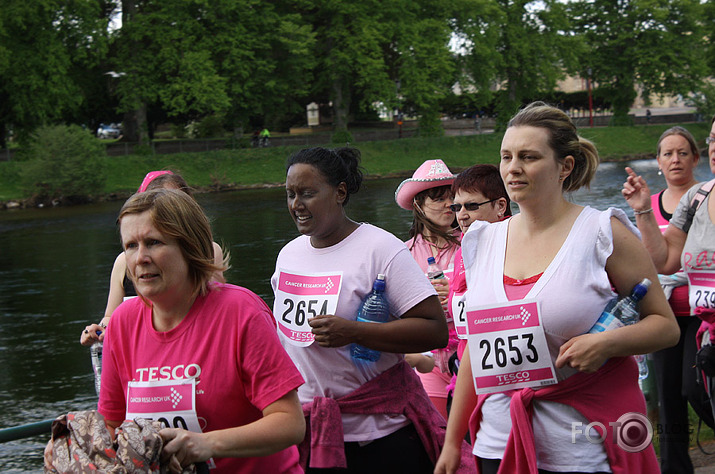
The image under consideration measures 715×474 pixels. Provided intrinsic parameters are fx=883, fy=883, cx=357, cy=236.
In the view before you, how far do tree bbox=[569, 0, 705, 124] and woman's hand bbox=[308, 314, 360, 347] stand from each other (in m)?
59.8

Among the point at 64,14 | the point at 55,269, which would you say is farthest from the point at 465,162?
the point at 55,269

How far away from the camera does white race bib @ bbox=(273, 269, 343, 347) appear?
137 inches

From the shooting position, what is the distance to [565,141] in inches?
119

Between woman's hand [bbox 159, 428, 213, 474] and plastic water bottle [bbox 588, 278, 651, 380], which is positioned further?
plastic water bottle [bbox 588, 278, 651, 380]

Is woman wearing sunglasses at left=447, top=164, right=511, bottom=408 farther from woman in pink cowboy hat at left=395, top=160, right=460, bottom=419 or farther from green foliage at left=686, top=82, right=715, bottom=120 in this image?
green foliage at left=686, top=82, right=715, bottom=120

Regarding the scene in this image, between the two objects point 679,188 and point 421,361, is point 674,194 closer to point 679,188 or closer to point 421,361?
point 679,188

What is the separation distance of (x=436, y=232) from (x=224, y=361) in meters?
2.35

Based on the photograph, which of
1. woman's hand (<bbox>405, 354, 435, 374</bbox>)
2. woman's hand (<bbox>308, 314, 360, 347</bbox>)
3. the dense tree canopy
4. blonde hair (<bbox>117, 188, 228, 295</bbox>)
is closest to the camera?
blonde hair (<bbox>117, 188, 228, 295</bbox>)

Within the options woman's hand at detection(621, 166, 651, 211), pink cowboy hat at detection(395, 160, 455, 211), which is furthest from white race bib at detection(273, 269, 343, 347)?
woman's hand at detection(621, 166, 651, 211)

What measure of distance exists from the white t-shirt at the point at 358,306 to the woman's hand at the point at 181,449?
1080 mm

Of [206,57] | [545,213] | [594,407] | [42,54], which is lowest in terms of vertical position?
[594,407]

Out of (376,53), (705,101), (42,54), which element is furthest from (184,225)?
(705,101)

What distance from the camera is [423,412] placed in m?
3.52

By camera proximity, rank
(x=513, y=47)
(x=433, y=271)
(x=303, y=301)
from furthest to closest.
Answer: (x=513, y=47)
(x=433, y=271)
(x=303, y=301)
